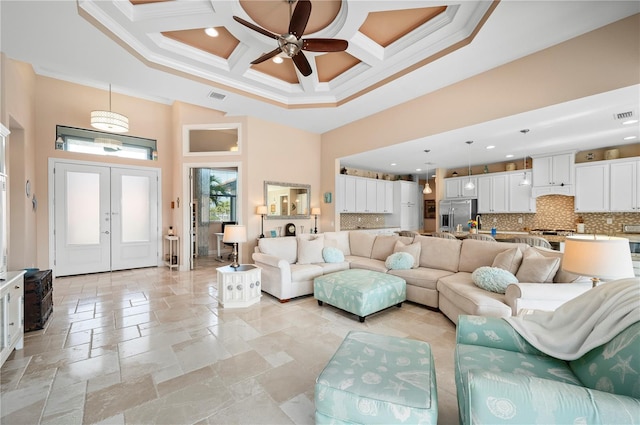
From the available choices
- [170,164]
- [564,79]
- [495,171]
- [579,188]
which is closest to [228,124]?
[170,164]

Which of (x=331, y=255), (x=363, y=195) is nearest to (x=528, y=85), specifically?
(x=331, y=255)

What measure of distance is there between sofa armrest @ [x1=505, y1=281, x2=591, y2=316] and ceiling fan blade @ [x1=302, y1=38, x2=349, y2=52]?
3051mm

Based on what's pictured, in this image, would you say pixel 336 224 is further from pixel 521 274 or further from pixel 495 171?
pixel 495 171

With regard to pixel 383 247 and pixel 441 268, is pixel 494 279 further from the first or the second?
pixel 383 247

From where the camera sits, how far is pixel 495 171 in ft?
23.2

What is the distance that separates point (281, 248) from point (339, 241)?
4.21 ft

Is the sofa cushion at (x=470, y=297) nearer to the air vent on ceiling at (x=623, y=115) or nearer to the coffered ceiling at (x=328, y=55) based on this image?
the coffered ceiling at (x=328, y=55)

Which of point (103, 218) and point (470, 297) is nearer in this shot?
point (470, 297)

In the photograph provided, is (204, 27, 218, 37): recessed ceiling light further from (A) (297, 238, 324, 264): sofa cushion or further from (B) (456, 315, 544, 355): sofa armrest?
(B) (456, 315, 544, 355): sofa armrest

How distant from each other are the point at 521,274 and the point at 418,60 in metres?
2.99

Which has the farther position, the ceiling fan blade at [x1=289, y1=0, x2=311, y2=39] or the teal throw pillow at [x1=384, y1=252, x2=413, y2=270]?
the teal throw pillow at [x1=384, y1=252, x2=413, y2=270]

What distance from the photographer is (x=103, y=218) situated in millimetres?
5371

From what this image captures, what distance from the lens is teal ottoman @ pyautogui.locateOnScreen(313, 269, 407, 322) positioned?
9.98ft

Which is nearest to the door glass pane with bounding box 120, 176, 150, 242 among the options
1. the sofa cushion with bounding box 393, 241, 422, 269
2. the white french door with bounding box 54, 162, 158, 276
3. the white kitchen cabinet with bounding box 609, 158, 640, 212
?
the white french door with bounding box 54, 162, 158, 276
